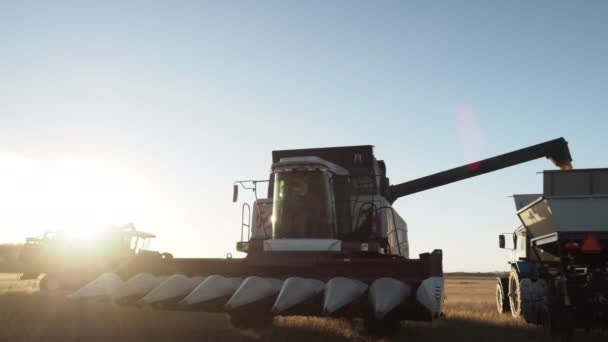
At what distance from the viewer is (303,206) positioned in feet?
37.8

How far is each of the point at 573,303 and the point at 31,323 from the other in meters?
10.6

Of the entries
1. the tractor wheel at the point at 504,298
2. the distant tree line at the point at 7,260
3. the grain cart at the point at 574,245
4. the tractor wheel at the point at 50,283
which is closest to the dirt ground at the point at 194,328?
the grain cart at the point at 574,245

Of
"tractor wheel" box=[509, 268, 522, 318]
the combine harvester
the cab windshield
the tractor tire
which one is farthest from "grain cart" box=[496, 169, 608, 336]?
the cab windshield

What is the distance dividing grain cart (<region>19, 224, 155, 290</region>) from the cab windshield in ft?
47.6

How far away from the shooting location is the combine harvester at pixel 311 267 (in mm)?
7938

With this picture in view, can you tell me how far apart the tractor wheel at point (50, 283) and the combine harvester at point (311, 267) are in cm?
1492

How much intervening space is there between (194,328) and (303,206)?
10.5 feet

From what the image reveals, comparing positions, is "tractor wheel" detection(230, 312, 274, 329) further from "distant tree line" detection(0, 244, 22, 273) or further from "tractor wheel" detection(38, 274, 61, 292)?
"distant tree line" detection(0, 244, 22, 273)

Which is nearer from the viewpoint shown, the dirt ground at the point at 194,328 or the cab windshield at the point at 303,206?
the dirt ground at the point at 194,328

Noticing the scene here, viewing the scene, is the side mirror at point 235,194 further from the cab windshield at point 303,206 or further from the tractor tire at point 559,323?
the tractor tire at point 559,323

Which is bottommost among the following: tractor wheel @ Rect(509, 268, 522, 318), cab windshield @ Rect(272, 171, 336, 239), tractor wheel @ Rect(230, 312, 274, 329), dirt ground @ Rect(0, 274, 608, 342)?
dirt ground @ Rect(0, 274, 608, 342)

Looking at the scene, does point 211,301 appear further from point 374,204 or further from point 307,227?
point 374,204

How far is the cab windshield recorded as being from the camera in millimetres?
11352

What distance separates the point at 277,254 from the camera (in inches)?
376
